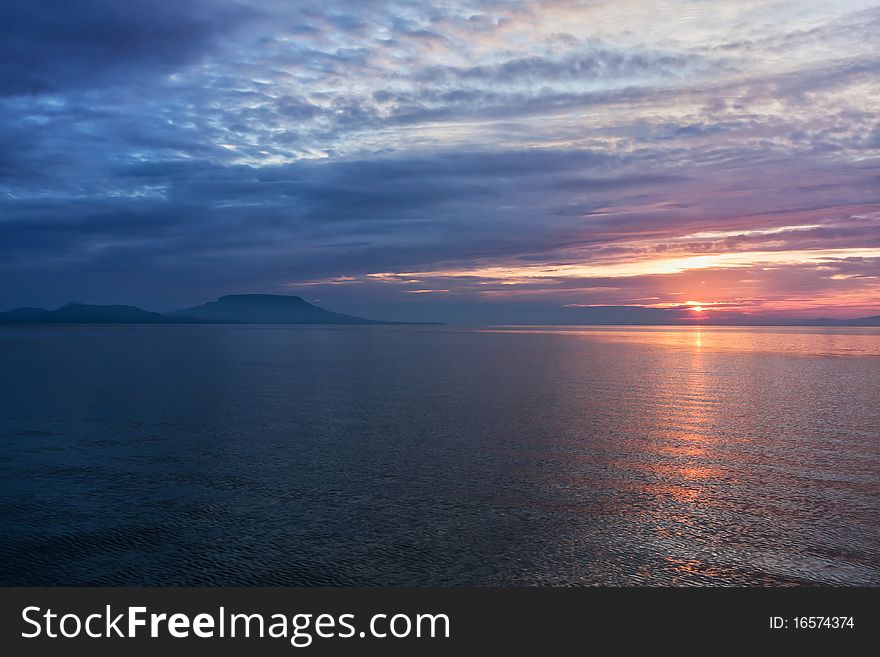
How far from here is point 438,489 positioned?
21.6 metres

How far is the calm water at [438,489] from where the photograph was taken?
15.2 m

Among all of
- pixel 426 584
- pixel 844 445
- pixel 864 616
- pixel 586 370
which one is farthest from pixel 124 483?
pixel 586 370

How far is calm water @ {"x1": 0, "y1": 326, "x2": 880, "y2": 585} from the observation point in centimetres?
1517

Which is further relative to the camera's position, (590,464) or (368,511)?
(590,464)

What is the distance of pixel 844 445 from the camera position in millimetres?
28719

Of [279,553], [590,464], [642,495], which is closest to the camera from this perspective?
[279,553]

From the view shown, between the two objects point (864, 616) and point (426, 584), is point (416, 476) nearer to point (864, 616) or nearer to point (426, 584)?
point (426, 584)

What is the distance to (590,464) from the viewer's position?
25156 millimetres

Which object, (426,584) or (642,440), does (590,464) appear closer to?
(642,440)

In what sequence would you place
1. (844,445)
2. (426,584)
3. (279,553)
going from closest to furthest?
1. (426,584)
2. (279,553)
3. (844,445)

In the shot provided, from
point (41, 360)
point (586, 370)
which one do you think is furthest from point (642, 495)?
point (41, 360)

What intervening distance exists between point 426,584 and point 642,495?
9425mm

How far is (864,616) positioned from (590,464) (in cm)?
1269

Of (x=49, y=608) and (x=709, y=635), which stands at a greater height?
(x=49, y=608)
